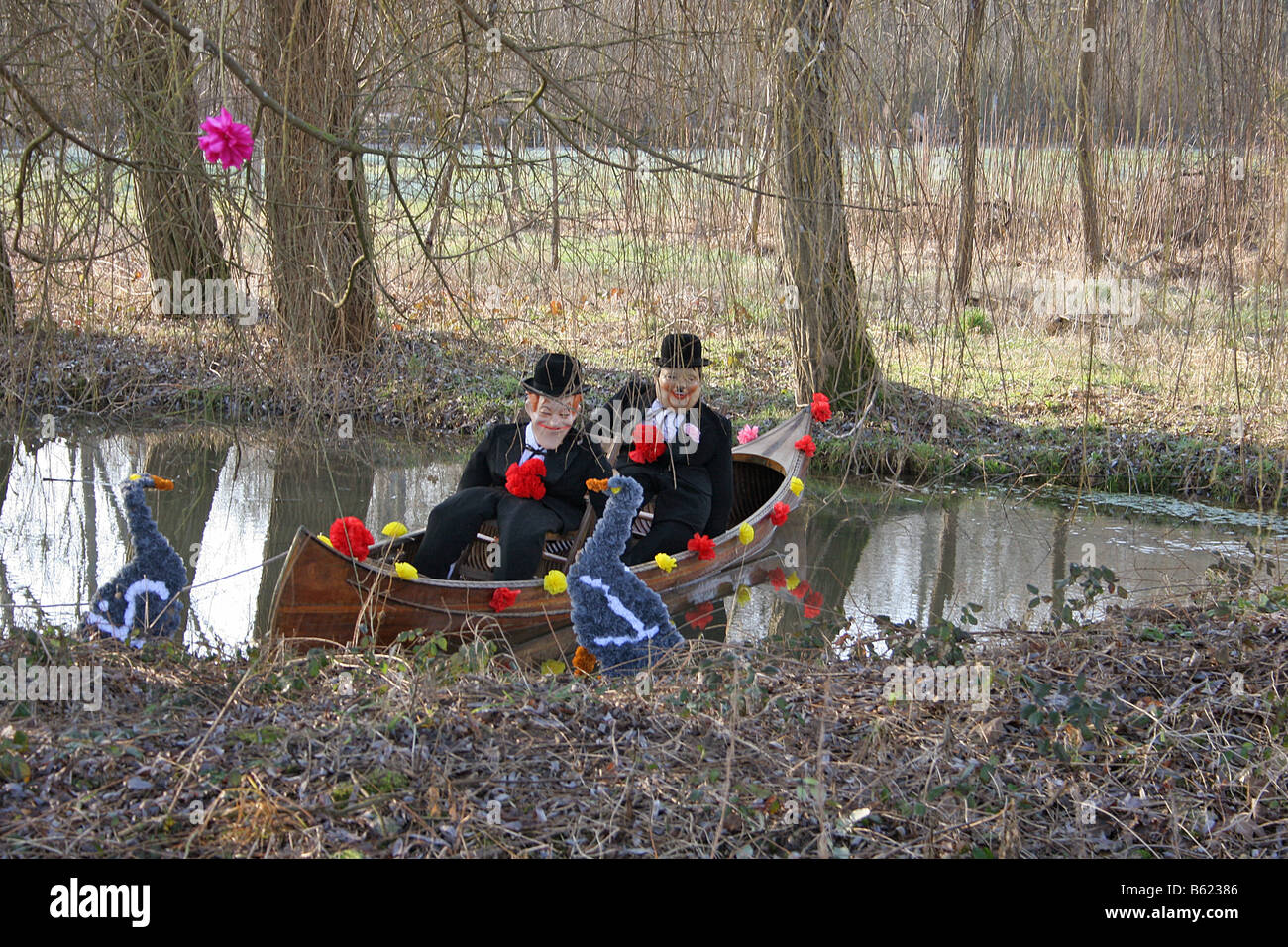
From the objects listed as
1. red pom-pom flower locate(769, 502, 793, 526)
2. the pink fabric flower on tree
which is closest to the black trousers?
red pom-pom flower locate(769, 502, 793, 526)

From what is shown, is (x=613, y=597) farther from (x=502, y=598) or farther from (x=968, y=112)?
(x=968, y=112)

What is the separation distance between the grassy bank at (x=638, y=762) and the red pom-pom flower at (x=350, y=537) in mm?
1101

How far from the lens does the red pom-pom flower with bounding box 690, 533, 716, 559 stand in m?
6.43

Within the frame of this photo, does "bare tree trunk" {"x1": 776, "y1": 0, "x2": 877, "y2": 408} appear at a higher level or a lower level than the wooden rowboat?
higher

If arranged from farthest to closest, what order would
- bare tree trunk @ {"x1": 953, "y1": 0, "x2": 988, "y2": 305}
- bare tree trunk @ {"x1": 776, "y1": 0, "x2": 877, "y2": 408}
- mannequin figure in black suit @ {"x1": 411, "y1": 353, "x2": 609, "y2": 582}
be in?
mannequin figure in black suit @ {"x1": 411, "y1": 353, "x2": 609, "y2": 582} → bare tree trunk @ {"x1": 953, "y1": 0, "x2": 988, "y2": 305} → bare tree trunk @ {"x1": 776, "y1": 0, "x2": 877, "y2": 408}

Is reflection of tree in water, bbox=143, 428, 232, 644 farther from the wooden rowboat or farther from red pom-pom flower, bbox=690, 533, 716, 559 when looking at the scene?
red pom-pom flower, bbox=690, 533, 716, 559

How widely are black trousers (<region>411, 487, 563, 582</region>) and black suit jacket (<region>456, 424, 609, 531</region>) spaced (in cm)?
13

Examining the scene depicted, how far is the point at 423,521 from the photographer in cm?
796

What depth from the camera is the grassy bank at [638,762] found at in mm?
2883

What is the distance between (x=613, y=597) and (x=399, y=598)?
1.13 meters

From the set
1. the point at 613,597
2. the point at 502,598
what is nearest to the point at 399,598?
the point at 502,598

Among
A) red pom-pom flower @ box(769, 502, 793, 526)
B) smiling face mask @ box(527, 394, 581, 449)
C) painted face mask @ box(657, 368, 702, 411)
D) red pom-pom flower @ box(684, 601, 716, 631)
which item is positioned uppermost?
painted face mask @ box(657, 368, 702, 411)

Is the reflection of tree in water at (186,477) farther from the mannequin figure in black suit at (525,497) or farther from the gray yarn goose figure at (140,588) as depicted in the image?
the gray yarn goose figure at (140,588)
